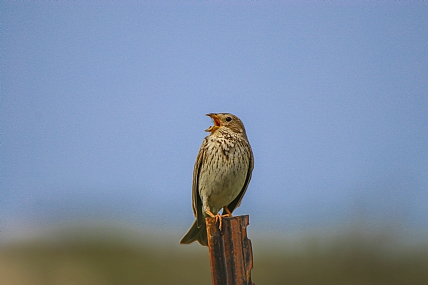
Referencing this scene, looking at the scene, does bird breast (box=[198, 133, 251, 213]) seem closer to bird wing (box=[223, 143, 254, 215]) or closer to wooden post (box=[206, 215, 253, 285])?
bird wing (box=[223, 143, 254, 215])

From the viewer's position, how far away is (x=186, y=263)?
13062 millimetres

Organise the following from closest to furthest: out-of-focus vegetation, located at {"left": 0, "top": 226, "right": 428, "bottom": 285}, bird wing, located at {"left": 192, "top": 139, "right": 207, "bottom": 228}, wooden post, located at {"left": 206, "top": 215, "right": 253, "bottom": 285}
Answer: wooden post, located at {"left": 206, "top": 215, "right": 253, "bottom": 285} → bird wing, located at {"left": 192, "top": 139, "right": 207, "bottom": 228} → out-of-focus vegetation, located at {"left": 0, "top": 226, "right": 428, "bottom": 285}

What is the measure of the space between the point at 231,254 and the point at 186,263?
9801mm

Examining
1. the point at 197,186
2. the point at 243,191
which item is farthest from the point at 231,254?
the point at 243,191

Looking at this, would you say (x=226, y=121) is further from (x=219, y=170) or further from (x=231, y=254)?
(x=231, y=254)

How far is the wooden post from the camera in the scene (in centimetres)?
347

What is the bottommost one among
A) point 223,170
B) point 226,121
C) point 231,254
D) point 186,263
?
point 186,263

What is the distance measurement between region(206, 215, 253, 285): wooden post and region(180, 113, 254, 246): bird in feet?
6.18

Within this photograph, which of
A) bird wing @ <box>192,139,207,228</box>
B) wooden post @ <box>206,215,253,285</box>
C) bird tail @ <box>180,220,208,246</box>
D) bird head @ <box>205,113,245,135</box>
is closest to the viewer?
wooden post @ <box>206,215,253,285</box>

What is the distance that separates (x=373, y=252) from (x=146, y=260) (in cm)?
511

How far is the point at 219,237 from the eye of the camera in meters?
3.61

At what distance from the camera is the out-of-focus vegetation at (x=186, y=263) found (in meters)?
11.2

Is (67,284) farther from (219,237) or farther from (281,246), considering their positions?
(219,237)

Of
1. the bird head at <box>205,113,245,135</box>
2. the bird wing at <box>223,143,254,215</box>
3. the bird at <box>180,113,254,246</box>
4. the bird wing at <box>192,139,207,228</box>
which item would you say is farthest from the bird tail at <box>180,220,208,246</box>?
the bird head at <box>205,113,245,135</box>
